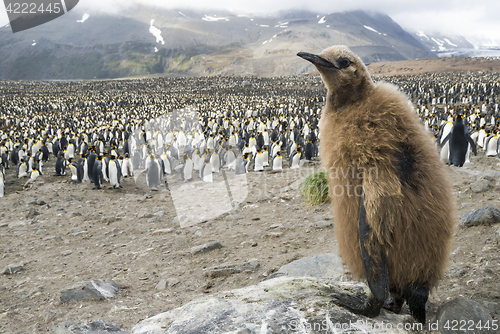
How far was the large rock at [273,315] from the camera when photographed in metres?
1.83

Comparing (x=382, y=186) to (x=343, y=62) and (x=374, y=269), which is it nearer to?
(x=374, y=269)

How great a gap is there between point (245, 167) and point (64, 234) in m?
6.51

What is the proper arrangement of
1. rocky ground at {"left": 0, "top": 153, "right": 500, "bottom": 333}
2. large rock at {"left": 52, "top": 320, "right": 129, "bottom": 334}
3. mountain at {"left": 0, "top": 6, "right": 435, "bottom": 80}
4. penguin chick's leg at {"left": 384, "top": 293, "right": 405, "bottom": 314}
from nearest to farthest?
1. penguin chick's leg at {"left": 384, "top": 293, "right": 405, "bottom": 314}
2. large rock at {"left": 52, "top": 320, "right": 129, "bottom": 334}
3. rocky ground at {"left": 0, "top": 153, "right": 500, "bottom": 333}
4. mountain at {"left": 0, "top": 6, "right": 435, "bottom": 80}

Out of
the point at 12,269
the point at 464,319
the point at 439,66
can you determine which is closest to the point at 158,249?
the point at 12,269

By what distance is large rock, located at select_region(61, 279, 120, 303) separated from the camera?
3.69 meters

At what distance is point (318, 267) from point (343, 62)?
239cm

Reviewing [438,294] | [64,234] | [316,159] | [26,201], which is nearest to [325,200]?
[438,294]

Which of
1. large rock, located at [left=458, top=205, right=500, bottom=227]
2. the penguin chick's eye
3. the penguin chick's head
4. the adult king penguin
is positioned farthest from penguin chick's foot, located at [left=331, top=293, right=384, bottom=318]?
the adult king penguin

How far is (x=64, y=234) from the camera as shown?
6.54m

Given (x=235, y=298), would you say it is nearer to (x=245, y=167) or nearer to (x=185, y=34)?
(x=245, y=167)

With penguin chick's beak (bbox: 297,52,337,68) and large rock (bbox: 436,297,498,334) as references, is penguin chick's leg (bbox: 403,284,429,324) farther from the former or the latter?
penguin chick's beak (bbox: 297,52,337,68)

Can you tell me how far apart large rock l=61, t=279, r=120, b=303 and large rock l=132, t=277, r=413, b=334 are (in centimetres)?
168

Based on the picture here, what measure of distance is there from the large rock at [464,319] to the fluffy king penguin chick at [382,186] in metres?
0.24

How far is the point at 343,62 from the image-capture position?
6.01ft
